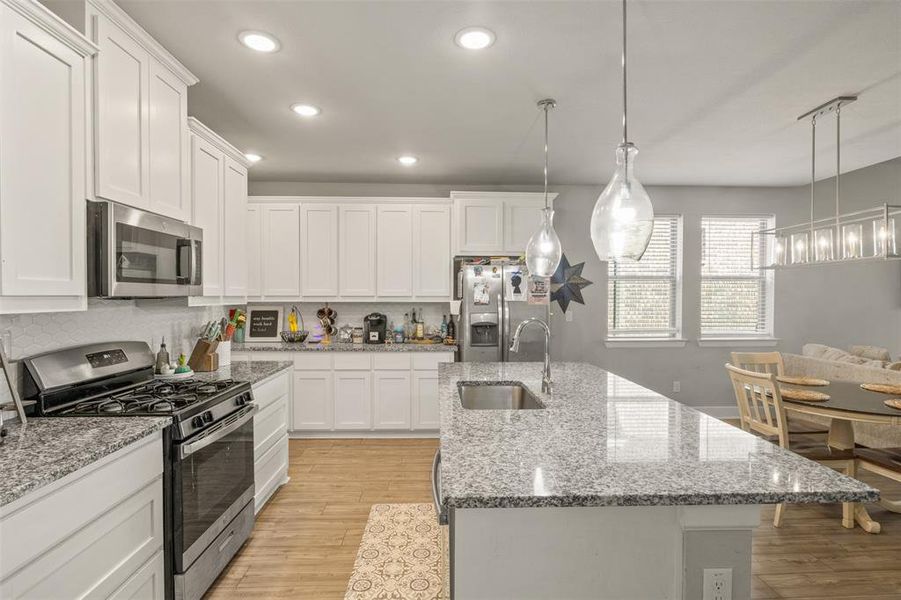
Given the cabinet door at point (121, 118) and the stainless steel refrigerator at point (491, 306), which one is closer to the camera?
the cabinet door at point (121, 118)

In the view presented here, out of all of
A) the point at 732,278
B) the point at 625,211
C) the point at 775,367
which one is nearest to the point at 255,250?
the point at 625,211

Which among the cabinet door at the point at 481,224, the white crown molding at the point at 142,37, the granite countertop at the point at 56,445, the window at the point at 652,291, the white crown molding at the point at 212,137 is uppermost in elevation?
the white crown molding at the point at 142,37

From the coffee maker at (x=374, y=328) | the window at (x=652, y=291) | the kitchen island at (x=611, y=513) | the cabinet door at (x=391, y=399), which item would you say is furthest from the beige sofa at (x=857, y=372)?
the coffee maker at (x=374, y=328)

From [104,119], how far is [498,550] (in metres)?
2.18

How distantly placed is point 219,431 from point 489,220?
3.27 meters

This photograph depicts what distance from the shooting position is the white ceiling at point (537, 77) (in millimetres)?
1998

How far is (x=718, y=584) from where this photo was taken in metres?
1.16

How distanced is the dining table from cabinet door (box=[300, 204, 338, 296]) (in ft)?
12.7

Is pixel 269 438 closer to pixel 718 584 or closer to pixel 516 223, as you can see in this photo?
pixel 718 584

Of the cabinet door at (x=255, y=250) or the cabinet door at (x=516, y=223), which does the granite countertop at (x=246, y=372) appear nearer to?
the cabinet door at (x=255, y=250)

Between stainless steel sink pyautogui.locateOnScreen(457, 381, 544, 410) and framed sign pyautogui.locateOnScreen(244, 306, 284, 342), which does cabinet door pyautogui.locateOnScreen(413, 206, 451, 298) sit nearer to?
framed sign pyautogui.locateOnScreen(244, 306, 284, 342)

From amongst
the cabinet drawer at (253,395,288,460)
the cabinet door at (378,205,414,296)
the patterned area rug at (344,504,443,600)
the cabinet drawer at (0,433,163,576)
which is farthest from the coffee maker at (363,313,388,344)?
the cabinet drawer at (0,433,163,576)

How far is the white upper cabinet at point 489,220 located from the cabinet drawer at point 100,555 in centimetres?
344

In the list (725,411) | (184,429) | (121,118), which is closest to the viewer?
(184,429)
